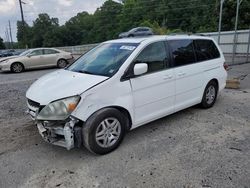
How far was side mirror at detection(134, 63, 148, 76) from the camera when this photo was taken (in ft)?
12.2

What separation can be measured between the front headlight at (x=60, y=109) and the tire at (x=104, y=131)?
0.96 ft

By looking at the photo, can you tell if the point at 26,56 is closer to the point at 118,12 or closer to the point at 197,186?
the point at 197,186

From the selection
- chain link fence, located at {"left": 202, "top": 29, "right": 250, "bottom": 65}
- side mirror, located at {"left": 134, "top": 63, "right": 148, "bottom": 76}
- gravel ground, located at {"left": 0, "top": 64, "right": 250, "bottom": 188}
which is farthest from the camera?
chain link fence, located at {"left": 202, "top": 29, "right": 250, "bottom": 65}

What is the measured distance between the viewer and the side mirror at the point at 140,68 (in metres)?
3.72

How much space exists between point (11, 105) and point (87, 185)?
14.0ft

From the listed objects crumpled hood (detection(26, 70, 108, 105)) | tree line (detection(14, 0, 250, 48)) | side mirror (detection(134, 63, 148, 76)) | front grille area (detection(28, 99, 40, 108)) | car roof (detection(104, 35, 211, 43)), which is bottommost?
front grille area (detection(28, 99, 40, 108))

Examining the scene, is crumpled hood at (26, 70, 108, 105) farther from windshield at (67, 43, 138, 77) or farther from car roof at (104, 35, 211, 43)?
car roof at (104, 35, 211, 43)

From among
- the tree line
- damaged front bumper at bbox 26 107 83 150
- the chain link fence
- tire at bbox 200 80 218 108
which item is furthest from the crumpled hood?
the tree line

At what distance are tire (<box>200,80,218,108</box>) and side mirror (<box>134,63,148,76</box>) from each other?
2.04 metres

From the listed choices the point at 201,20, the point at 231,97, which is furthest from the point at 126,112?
the point at 201,20

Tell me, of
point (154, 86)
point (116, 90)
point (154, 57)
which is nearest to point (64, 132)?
point (116, 90)

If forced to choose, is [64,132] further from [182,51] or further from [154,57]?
[182,51]

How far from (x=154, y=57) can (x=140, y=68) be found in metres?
0.59

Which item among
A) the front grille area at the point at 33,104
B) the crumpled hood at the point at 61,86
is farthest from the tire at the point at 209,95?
the front grille area at the point at 33,104
